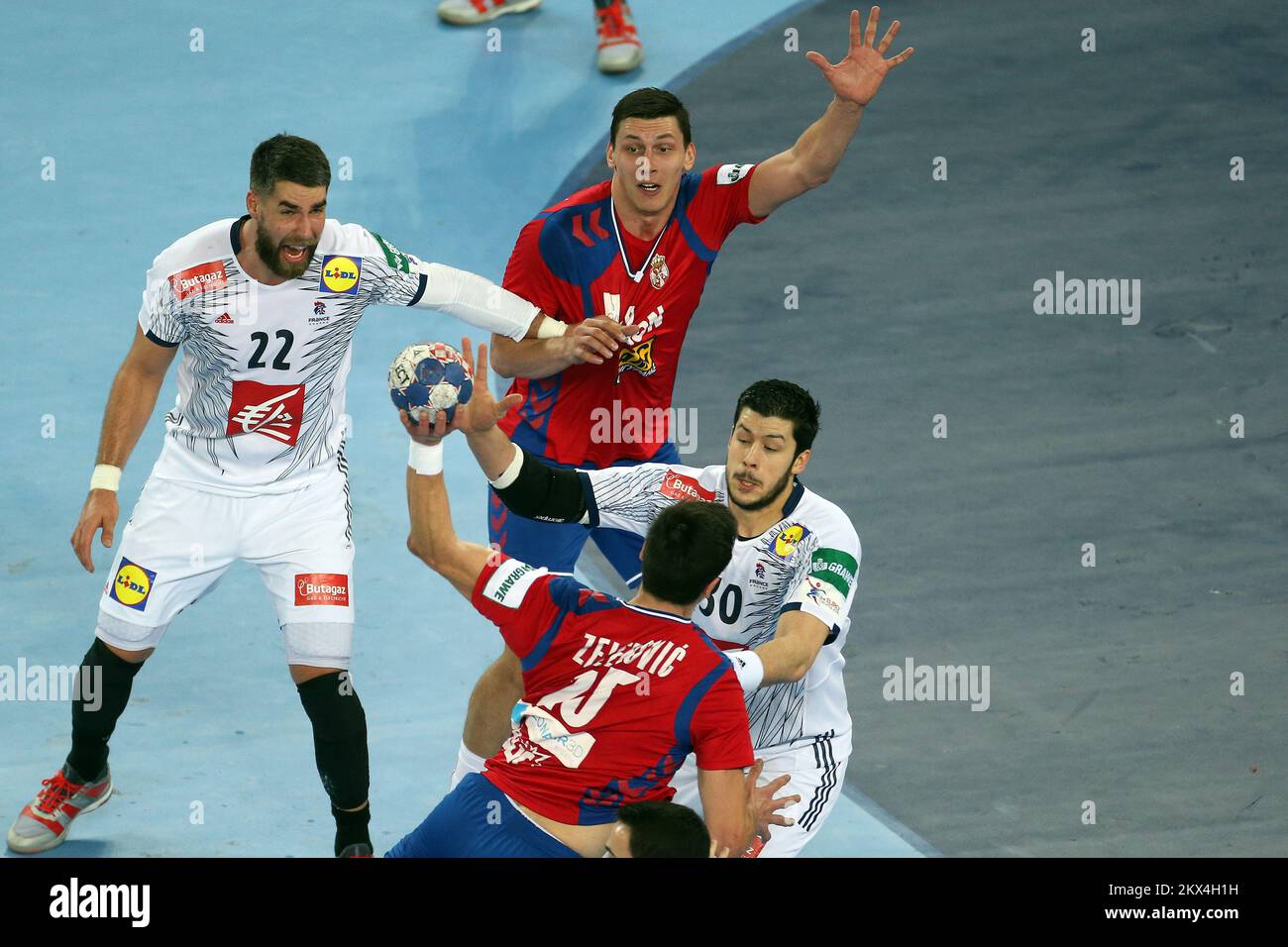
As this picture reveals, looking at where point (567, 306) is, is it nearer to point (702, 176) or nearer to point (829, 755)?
point (702, 176)

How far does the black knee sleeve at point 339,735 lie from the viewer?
6773mm

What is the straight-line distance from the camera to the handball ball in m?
5.80

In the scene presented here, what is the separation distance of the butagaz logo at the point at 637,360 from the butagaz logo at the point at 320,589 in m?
1.40

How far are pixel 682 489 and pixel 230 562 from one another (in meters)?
1.68

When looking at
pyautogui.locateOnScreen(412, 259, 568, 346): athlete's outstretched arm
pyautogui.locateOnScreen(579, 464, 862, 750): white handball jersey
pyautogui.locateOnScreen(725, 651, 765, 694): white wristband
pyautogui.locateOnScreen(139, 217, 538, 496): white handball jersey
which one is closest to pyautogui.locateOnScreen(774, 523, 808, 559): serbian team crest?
pyautogui.locateOnScreen(579, 464, 862, 750): white handball jersey

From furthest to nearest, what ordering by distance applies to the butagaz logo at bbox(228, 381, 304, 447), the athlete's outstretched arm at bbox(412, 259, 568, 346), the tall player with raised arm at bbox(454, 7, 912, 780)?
the tall player with raised arm at bbox(454, 7, 912, 780) < the athlete's outstretched arm at bbox(412, 259, 568, 346) < the butagaz logo at bbox(228, 381, 304, 447)

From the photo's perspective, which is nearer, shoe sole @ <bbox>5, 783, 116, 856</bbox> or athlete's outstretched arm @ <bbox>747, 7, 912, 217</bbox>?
shoe sole @ <bbox>5, 783, 116, 856</bbox>

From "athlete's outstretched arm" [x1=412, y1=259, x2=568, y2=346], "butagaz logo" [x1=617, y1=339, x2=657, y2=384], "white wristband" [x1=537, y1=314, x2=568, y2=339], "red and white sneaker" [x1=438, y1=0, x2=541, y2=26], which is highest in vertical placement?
"red and white sneaker" [x1=438, y1=0, x2=541, y2=26]

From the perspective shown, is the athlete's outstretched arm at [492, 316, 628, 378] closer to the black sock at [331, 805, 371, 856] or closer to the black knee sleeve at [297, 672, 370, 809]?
the black knee sleeve at [297, 672, 370, 809]

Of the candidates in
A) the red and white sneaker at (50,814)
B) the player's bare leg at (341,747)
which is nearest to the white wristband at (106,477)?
the player's bare leg at (341,747)

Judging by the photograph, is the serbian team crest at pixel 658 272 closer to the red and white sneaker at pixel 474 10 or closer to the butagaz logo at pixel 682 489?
the butagaz logo at pixel 682 489

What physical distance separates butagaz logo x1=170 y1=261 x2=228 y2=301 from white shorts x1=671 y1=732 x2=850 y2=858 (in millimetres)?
2387
